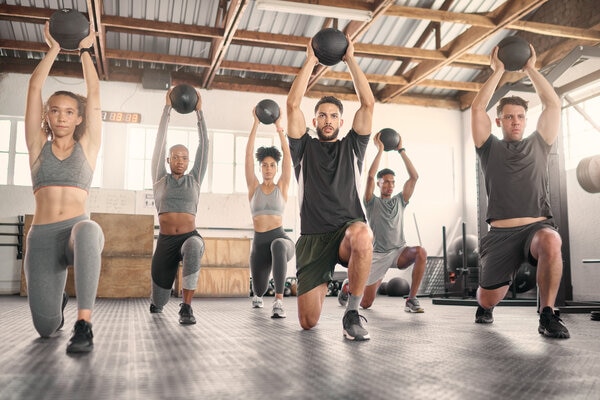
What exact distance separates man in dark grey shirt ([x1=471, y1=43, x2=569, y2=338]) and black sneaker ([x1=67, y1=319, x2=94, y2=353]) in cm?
215

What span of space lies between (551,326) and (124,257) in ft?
15.8

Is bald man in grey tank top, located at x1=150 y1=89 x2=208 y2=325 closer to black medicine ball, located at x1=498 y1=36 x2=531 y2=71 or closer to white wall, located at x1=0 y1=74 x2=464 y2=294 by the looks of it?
black medicine ball, located at x1=498 y1=36 x2=531 y2=71

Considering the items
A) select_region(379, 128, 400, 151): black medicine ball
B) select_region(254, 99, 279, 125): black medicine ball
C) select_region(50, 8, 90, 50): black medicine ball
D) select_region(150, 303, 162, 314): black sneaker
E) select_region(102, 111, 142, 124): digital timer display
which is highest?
select_region(102, 111, 142, 124): digital timer display

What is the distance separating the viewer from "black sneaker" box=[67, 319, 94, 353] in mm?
2045

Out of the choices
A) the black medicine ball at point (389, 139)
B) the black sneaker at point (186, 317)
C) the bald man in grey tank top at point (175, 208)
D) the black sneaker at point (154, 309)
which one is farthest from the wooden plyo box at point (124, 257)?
the black medicine ball at point (389, 139)

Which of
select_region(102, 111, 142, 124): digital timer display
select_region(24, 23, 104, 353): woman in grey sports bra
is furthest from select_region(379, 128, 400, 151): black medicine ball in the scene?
select_region(102, 111, 142, 124): digital timer display

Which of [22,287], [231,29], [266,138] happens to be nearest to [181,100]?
[231,29]

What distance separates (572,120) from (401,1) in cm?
298

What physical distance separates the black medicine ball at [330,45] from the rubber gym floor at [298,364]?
4.70ft

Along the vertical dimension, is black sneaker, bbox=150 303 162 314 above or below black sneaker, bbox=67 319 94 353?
below

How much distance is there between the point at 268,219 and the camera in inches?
175

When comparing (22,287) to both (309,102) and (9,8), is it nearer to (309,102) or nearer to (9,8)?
(9,8)

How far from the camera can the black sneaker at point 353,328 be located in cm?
251

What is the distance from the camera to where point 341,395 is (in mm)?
1397
